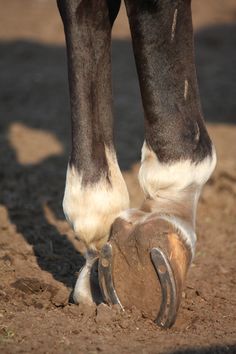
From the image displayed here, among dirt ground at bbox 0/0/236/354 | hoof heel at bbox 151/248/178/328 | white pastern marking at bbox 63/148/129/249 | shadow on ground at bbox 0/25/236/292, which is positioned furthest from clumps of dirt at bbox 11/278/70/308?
hoof heel at bbox 151/248/178/328

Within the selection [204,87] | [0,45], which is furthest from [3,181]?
[0,45]

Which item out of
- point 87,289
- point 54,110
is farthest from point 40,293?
point 54,110

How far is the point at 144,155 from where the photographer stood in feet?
8.00

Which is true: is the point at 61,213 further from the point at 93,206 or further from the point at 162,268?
the point at 162,268

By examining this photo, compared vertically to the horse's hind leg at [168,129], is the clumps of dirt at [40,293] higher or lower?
lower

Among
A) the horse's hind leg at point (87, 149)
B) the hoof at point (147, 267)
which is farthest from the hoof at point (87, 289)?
the hoof at point (147, 267)

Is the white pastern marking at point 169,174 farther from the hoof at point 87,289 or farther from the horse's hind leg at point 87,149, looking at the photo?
the hoof at point 87,289

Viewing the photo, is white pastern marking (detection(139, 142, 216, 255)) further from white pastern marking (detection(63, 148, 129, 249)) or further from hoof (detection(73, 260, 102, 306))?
hoof (detection(73, 260, 102, 306))

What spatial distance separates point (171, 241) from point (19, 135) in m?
3.05

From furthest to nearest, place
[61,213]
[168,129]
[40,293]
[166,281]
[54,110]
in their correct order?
1. [54,110]
2. [61,213]
3. [40,293]
4. [168,129]
5. [166,281]

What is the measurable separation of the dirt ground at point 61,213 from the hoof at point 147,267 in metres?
0.06

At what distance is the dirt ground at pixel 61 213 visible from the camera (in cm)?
224

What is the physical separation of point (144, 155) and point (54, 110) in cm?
350

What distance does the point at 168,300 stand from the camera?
87.3 inches
